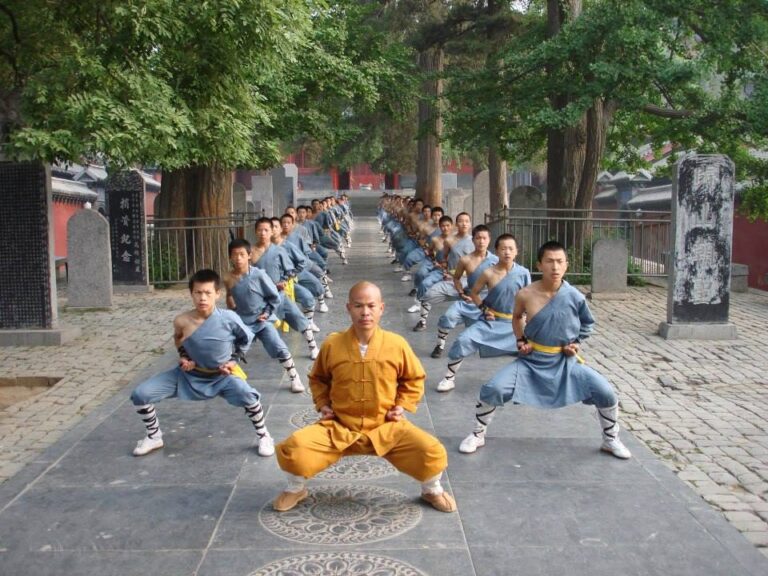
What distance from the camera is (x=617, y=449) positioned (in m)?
5.68

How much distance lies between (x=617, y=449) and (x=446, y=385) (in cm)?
222

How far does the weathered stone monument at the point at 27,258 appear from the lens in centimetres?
964

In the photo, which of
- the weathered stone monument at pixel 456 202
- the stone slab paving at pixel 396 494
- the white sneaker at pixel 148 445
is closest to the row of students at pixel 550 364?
the stone slab paving at pixel 396 494

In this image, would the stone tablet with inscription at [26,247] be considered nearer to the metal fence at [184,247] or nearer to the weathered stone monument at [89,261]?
the weathered stone monument at [89,261]

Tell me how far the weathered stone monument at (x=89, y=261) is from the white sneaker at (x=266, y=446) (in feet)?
26.2

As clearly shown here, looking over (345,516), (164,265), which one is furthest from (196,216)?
(345,516)

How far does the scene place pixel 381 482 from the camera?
518 cm

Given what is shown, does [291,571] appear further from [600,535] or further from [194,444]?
[194,444]

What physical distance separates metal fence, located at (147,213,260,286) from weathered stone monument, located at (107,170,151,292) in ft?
1.93

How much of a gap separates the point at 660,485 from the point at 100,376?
5.81 m

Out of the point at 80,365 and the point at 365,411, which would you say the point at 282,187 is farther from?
the point at 365,411

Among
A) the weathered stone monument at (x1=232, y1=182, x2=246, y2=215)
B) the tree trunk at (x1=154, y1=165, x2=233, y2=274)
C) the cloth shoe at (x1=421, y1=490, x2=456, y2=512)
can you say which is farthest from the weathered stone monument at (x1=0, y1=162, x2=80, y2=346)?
the weathered stone monument at (x1=232, y1=182, x2=246, y2=215)

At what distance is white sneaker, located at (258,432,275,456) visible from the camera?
5722 millimetres

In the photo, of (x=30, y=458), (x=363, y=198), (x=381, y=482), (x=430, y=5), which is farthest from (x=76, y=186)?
(x=363, y=198)
